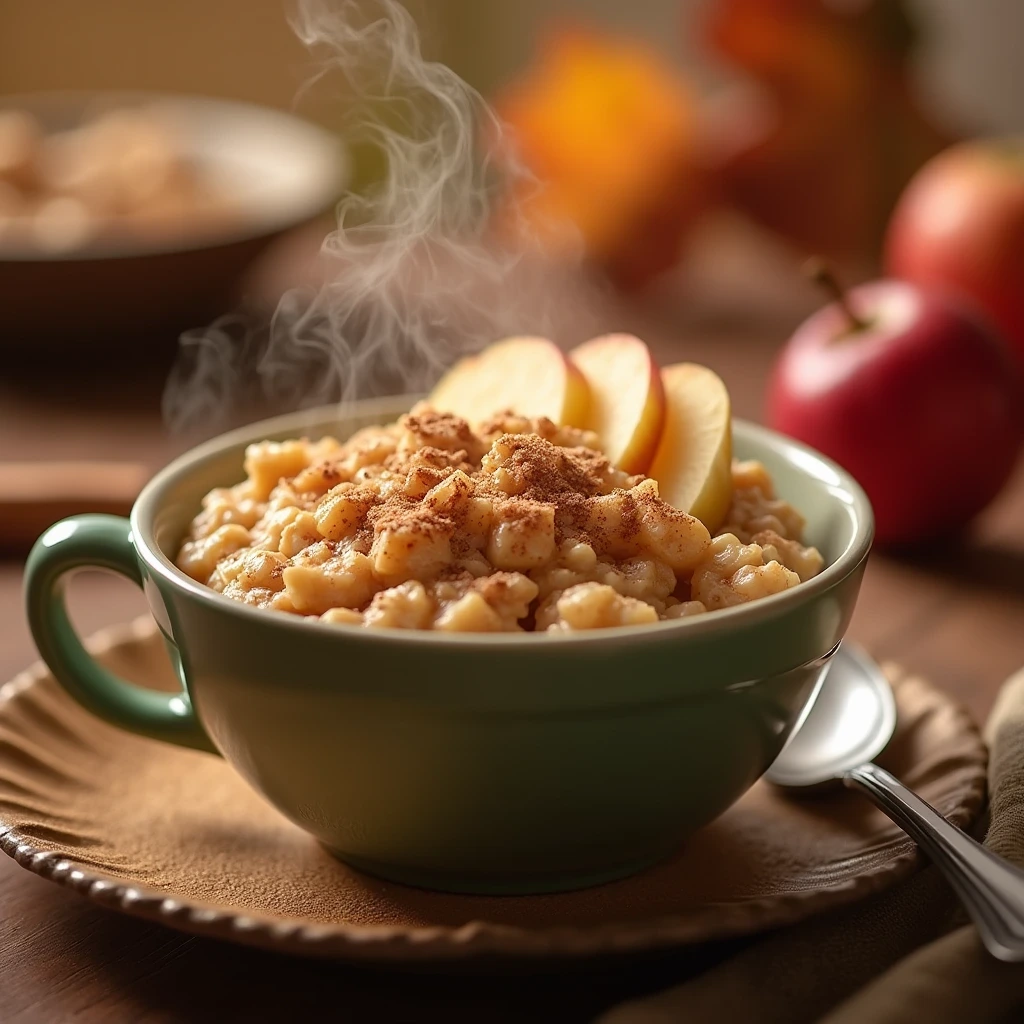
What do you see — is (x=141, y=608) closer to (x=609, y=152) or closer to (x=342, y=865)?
(x=342, y=865)

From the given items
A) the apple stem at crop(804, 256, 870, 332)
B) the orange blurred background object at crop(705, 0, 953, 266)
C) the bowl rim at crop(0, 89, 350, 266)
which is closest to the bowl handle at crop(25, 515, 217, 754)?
the apple stem at crop(804, 256, 870, 332)

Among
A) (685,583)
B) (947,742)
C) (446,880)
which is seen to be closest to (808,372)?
(947,742)

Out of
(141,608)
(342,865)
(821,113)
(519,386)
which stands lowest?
(141,608)

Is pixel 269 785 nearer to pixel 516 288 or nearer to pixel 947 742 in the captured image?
pixel 947 742

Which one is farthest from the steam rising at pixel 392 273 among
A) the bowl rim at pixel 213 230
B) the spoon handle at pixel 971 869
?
the spoon handle at pixel 971 869

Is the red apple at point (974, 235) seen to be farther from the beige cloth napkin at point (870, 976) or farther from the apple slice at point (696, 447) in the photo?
the beige cloth napkin at point (870, 976)

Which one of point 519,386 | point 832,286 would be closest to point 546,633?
point 519,386
